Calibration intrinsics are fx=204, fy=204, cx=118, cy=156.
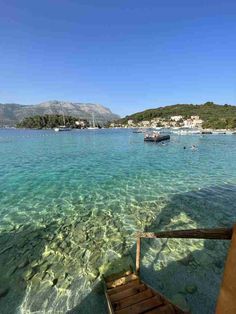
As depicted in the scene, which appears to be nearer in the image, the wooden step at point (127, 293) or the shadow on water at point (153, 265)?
the wooden step at point (127, 293)

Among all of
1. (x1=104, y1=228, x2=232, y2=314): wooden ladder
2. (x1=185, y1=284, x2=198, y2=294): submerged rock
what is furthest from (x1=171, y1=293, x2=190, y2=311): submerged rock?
(x1=104, y1=228, x2=232, y2=314): wooden ladder

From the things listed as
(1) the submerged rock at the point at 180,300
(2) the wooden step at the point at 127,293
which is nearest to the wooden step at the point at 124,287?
(2) the wooden step at the point at 127,293

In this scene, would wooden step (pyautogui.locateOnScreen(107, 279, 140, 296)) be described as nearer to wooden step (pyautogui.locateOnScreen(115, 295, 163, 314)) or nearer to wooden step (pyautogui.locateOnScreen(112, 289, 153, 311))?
wooden step (pyautogui.locateOnScreen(112, 289, 153, 311))

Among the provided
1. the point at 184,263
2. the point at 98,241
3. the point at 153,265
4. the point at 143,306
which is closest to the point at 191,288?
the point at 184,263

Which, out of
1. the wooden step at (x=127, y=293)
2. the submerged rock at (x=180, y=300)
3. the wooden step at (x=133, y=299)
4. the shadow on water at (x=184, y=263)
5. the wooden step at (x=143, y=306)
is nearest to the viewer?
the wooden step at (x=143, y=306)

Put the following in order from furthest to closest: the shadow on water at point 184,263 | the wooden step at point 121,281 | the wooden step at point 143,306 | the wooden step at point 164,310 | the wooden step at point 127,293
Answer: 1. the wooden step at point 121,281
2. the shadow on water at point 184,263
3. the wooden step at point 127,293
4. the wooden step at point 143,306
5. the wooden step at point 164,310

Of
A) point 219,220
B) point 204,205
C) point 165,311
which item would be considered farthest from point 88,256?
point 204,205

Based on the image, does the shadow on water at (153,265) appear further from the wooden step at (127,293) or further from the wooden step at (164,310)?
the wooden step at (164,310)

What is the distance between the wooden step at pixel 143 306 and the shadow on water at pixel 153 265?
1006 millimetres

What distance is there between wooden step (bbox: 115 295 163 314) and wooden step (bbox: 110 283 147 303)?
408mm

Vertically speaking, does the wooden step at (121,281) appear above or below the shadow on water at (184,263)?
above

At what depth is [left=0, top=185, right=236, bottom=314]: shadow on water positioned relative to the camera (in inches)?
189

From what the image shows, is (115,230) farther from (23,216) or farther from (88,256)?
(23,216)

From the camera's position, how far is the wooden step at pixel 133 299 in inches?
156
